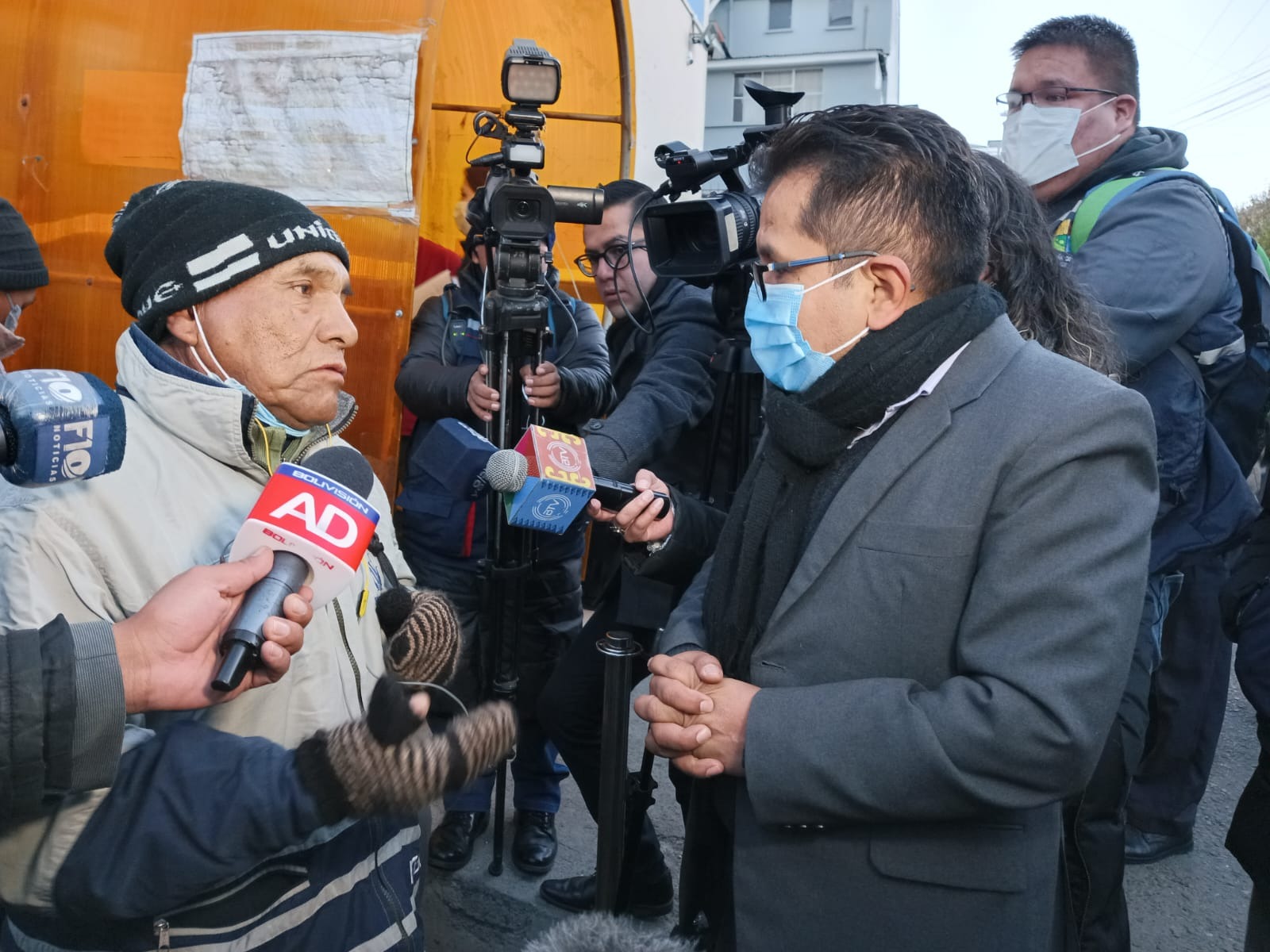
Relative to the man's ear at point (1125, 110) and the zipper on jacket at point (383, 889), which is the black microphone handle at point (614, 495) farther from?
the man's ear at point (1125, 110)

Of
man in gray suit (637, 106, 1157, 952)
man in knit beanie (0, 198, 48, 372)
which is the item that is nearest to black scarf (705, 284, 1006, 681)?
man in gray suit (637, 106, 1157, 952)

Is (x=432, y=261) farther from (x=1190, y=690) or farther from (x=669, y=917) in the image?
(x=1190, y=690)

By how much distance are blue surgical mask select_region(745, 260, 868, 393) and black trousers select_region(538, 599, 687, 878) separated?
1163mm

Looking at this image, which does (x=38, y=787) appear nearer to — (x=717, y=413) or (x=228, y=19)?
(x=717, y=413)

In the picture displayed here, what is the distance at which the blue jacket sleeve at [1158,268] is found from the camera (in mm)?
2381

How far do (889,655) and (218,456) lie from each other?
3.58 feet

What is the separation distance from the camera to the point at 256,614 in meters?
1.12

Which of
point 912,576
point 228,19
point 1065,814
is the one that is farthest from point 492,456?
point 228,19

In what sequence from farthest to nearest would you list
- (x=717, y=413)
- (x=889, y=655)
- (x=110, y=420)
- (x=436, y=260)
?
(x=436, y=260), (x=717, y=413), (x=889, y=655), (x=110, y=420)

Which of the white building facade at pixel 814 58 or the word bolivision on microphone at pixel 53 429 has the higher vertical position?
the white building facade at pixel 814 58

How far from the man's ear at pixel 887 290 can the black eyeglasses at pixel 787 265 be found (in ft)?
0.08

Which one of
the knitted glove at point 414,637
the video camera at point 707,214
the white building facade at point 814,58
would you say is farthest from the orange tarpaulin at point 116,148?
the white building facade at point 814,58

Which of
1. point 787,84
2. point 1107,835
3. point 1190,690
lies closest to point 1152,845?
point 1190,690

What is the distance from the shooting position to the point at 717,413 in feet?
8.82
